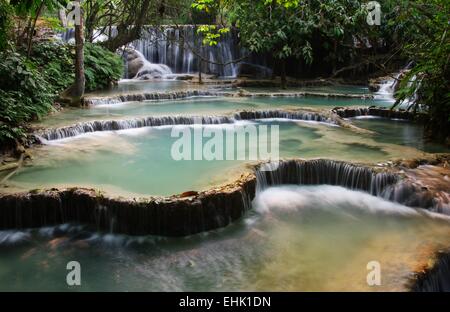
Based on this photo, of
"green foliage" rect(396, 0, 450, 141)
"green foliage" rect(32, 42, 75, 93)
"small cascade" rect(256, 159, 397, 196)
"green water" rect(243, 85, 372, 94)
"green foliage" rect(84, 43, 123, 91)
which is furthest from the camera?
"green water" rect(243, 85, 372, 94)

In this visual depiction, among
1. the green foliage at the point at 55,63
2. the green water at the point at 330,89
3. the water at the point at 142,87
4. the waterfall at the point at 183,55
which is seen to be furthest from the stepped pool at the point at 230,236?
the waterfall at the point at 183,55

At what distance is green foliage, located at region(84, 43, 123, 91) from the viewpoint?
13.9m

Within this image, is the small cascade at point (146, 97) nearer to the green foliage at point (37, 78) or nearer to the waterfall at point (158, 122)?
the green foliage at point (37, 78)

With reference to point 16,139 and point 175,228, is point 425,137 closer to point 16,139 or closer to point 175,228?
point 175,228

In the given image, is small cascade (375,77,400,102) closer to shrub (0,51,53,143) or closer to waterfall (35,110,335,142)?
waterfall (35,110,335,142)

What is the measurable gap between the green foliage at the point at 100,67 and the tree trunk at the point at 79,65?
226 centimetres

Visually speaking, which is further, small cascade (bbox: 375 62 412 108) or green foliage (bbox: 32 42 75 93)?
small cascade (bbox: 375 62 412 108)

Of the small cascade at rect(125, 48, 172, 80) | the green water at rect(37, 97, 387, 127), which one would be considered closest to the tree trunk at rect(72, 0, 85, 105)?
the green water at rect(37, 97, 387, 127)

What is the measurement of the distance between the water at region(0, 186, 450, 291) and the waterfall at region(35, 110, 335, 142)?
142 inches

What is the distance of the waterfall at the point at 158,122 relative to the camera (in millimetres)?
8546

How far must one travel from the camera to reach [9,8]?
6.89 meters

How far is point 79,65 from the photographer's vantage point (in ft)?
35.4

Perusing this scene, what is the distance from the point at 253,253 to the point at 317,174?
94.3 inches

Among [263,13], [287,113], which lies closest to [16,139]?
[287,113]
